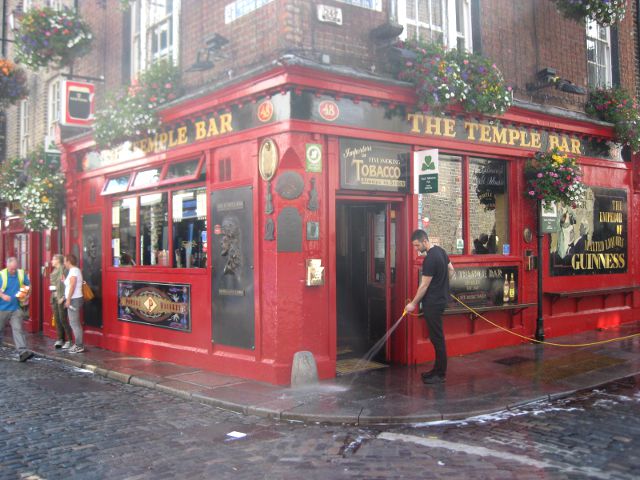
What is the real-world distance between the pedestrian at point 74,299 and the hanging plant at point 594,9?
34.2ft

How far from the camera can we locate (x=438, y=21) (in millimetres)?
10180

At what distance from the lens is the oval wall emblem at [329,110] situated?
26.5ft

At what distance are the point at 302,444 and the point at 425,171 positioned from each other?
15.3 feet

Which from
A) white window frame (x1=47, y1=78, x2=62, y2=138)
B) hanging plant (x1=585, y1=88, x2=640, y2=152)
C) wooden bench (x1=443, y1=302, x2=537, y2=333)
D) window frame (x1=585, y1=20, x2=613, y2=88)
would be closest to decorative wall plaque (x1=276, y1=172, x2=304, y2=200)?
wooden bench (x1=443, y1=302, x2=537, y2=333)

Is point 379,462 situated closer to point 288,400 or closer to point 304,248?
point 288,400

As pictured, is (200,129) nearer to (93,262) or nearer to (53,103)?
(93,262)

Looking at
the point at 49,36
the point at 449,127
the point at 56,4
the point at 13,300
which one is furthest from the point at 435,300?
the point at 56,4

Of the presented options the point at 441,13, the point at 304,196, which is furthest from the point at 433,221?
the point at 441,13

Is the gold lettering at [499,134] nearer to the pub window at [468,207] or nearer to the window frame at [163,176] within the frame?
the pub window at [468,207]

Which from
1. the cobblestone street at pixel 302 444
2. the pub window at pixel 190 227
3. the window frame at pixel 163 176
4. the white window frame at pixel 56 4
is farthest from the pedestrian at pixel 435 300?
the white window frame at pixel 56 4

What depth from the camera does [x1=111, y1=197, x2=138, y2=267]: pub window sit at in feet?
37.0

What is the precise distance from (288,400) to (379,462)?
2184 millimetres

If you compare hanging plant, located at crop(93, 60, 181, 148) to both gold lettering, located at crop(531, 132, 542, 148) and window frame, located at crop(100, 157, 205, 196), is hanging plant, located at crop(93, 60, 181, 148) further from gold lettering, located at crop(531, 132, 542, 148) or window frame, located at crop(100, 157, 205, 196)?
gold lettering, located at crop(531, 132, 542, 148)

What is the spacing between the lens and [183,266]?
10.0 m
